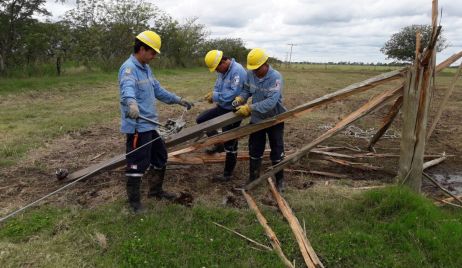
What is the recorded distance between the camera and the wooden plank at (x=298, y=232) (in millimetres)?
3918

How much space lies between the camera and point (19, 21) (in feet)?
55.9

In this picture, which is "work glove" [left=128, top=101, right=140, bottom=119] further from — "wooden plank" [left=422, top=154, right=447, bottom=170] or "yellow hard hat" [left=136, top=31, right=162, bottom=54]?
"wooden plank" [left=422, top=154, right=447, bottom=170]

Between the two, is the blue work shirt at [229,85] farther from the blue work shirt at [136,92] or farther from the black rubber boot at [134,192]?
the black rubber boot at [134,192]

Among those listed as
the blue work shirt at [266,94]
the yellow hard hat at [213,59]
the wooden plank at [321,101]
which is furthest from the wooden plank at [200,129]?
the yellow hard hat at [213,59]

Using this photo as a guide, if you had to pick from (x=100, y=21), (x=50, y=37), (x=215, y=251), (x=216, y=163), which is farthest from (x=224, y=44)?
(x=215, y=251)

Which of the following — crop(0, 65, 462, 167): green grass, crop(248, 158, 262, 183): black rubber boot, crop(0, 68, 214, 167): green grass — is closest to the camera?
crop(248, 158, 262, 183): black rubber boot

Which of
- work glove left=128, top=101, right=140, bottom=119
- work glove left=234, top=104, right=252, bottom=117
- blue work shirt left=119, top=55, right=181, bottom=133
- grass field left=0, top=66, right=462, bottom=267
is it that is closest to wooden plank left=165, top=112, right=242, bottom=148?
work glove left=234, top=104, right=252, bottom=117

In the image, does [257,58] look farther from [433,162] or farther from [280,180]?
[433,162]

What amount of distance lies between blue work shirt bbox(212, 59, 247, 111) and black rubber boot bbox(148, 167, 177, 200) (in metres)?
1.56

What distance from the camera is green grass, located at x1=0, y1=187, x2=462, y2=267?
13.1 ft

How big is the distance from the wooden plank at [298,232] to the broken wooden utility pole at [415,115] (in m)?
1.55

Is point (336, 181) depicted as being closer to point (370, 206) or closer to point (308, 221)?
point (370, 206)

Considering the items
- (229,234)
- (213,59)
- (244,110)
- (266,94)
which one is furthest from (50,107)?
(229,234)

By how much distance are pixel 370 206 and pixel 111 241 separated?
2.96 metres
